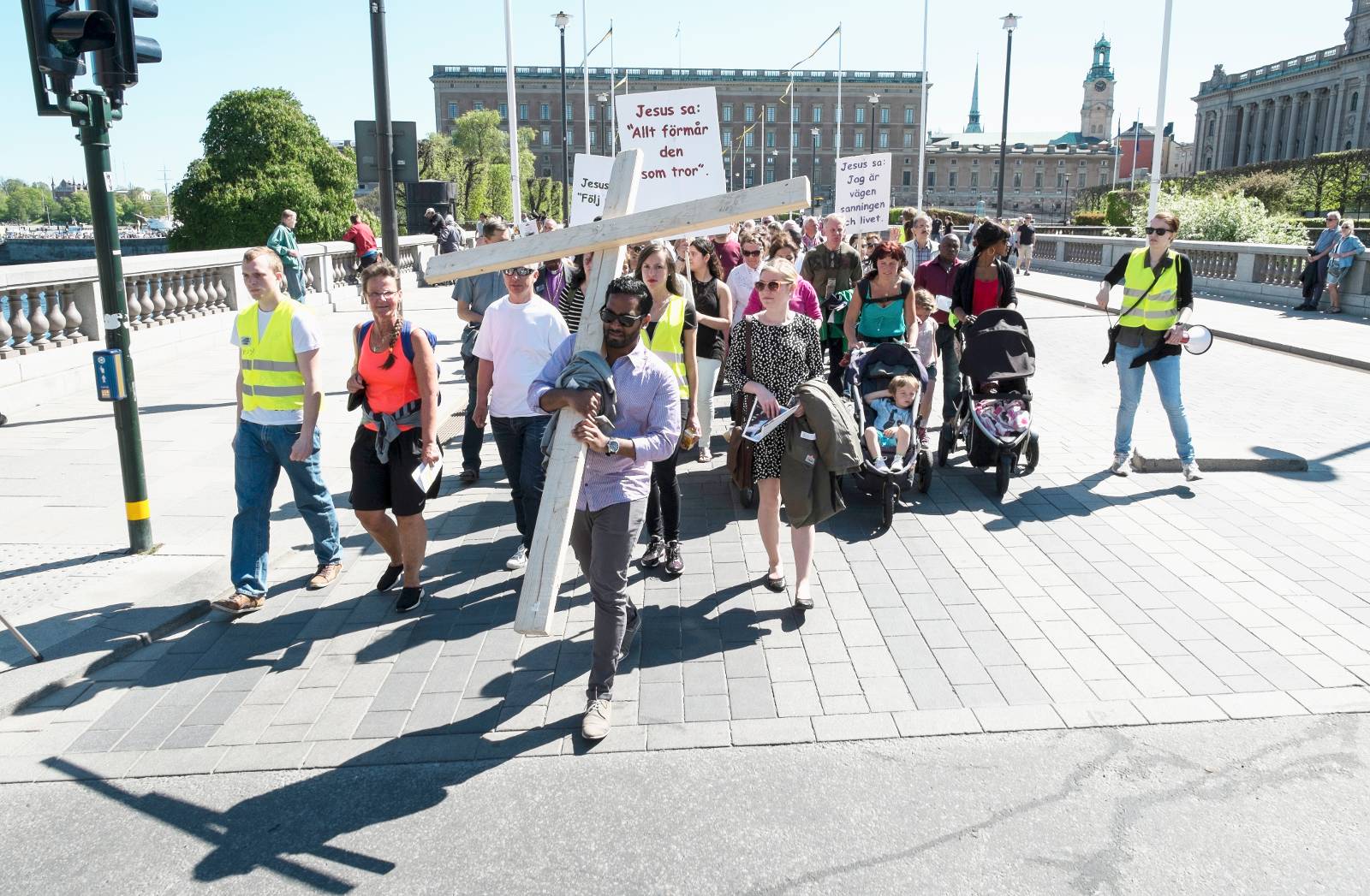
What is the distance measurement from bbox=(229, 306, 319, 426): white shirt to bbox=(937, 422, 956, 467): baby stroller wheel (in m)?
5.10

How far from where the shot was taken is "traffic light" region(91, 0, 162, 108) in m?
5.66

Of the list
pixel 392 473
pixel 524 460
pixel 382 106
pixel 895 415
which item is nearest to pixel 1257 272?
pixel 895 415

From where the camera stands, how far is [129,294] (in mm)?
13367

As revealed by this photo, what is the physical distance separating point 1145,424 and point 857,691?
6528mm

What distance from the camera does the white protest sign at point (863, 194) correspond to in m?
13.0

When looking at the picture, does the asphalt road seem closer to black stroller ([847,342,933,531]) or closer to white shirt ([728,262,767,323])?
black stroller ([847,342,933,531])

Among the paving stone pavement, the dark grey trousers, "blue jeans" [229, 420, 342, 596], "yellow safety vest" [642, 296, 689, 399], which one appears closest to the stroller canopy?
the paving stone pavement

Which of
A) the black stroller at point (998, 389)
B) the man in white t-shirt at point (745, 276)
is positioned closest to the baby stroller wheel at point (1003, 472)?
the black stroller at point (998, 389)

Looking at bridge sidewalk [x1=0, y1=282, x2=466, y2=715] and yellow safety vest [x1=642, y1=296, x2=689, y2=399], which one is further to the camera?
yellow safety vest [x1=642, y1=296, x2=689, y2=399]

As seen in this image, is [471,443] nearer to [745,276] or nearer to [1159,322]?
[745,276]

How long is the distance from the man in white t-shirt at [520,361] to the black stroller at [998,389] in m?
3.34

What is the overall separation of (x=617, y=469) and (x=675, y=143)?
5397 mm

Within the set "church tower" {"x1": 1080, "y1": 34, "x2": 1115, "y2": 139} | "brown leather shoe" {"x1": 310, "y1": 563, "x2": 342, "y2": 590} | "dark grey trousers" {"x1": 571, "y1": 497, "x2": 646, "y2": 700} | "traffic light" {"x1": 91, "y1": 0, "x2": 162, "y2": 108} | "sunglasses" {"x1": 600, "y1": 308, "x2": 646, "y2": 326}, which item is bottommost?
"brown leather shoe" {"x1": 310, "y1": 563, "x2": 342, "y2": 590}

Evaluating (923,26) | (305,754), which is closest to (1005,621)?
(305,754)
